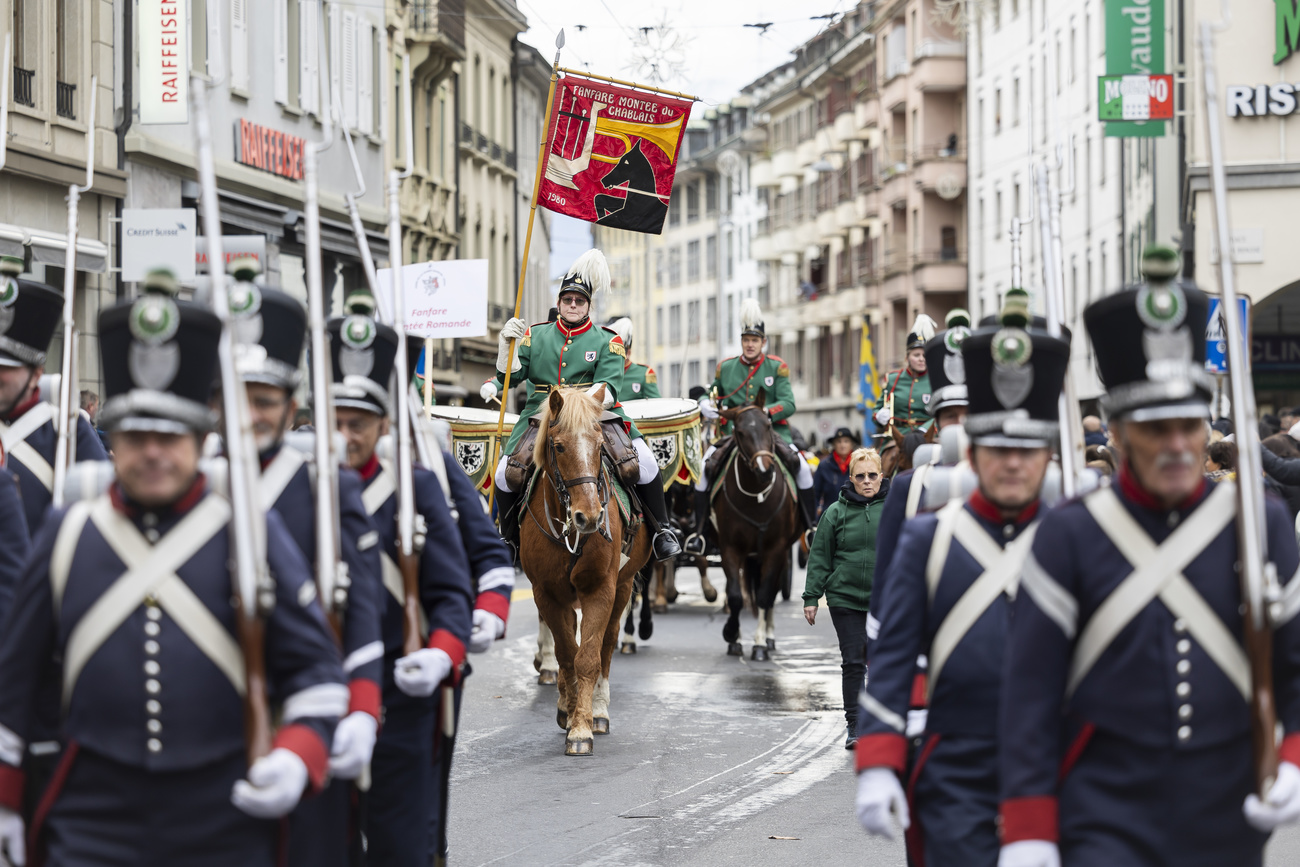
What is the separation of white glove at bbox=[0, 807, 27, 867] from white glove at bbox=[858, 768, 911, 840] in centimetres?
192

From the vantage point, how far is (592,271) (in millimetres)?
14344

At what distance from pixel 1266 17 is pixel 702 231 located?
75.3 metres

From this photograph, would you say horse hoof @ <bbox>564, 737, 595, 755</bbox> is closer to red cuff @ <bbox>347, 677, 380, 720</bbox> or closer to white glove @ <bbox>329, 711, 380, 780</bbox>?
red cuff @ <bbox>347, 677, 380, 720</bbox>

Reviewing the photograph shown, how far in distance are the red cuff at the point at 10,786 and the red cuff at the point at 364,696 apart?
2.80 ft

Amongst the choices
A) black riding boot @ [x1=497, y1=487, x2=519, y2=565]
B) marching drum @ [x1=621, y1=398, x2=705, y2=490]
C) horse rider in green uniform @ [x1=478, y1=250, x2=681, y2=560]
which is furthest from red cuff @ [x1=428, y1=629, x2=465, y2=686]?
marching drum @ [x1=621, y1=398, x2=705, y2=490]

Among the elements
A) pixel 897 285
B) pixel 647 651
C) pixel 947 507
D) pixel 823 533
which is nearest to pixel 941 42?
pixel 897 285

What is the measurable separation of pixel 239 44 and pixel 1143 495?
88.1 ft

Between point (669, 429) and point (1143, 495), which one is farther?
point (669, 429)

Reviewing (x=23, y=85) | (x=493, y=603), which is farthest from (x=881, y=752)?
(x=23, y=85)

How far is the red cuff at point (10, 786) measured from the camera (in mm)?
4883

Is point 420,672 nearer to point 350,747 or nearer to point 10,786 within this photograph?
point 350,747

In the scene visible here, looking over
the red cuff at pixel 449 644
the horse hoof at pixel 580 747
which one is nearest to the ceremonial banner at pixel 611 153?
the horse hoof at pixel 580 747

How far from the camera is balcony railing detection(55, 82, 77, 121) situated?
2501 cm

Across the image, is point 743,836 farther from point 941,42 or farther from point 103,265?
→ point 941,42
